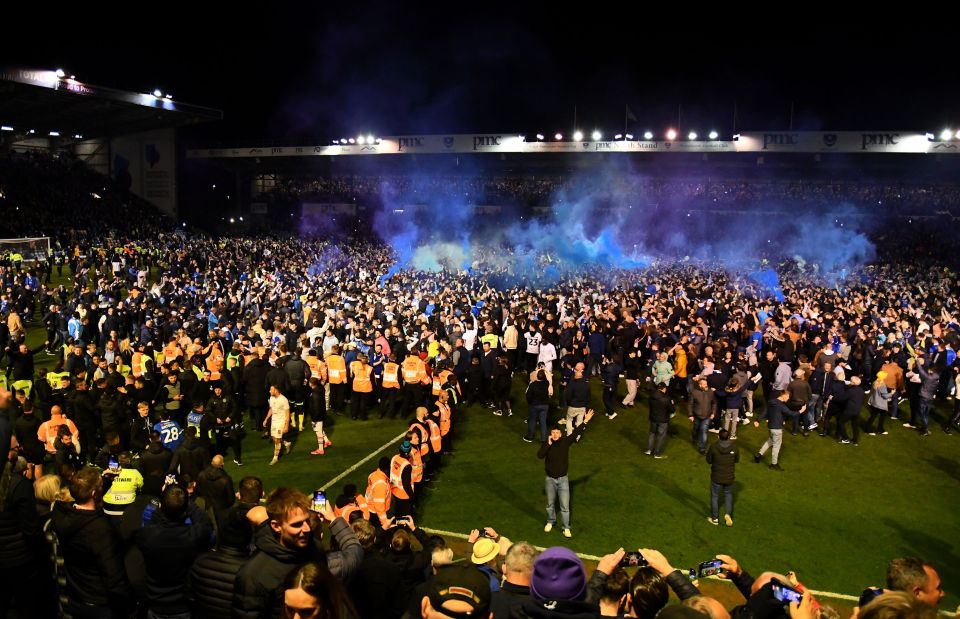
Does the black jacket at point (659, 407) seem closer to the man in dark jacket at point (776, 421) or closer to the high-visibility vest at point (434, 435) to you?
the man in dark jacket at point (776, 421)

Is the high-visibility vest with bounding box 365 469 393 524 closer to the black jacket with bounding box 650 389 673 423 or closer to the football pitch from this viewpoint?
the football pitch

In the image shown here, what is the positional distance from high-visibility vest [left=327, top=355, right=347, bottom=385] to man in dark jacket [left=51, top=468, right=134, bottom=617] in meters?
8.49

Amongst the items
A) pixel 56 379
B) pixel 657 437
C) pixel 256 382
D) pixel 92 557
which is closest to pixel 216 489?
pixel 92 557

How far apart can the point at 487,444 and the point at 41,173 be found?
140ft

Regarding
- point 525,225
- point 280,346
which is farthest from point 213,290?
point 525,225

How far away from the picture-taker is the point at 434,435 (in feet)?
31.2

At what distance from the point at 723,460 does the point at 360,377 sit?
6747 mm

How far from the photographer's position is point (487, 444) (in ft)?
38.0

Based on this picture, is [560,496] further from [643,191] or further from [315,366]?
[643,191]

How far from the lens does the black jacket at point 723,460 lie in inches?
330

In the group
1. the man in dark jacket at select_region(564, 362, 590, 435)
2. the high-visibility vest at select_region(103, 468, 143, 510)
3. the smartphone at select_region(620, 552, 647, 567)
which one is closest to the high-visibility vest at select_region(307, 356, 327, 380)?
the man in dark jacket at select_region(564, 362, 590, 435)

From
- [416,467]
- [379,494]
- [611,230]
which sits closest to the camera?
[379,494]

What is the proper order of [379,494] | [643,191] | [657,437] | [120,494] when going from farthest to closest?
[643,191], [657,437], [379,494], [120,494]

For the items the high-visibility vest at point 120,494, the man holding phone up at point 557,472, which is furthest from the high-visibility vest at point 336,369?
the high-visibility vest at point 120,494
